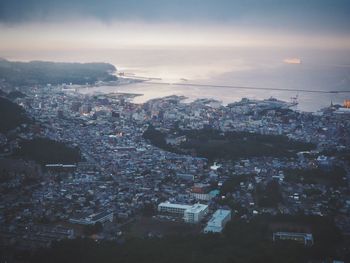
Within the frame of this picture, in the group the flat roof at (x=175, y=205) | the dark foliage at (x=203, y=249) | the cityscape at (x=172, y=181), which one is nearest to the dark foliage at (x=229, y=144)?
the cityscape at (x=172, y=181)

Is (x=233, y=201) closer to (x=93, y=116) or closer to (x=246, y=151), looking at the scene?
(x=246, y=151)

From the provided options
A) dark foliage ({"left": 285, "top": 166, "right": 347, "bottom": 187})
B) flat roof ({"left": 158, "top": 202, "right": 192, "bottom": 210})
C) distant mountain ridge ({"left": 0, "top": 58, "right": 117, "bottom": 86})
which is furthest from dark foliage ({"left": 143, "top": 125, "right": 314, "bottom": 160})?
distant mountain ridge ({"left": 0, "top": 58, "right": 117, "bottom": 86})

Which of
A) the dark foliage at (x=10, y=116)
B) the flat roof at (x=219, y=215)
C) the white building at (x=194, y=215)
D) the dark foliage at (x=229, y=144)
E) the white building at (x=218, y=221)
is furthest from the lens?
the dark foliage at (x=10, y=116)

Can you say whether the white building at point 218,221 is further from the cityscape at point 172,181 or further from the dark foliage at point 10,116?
the dark foliage at point 10,116

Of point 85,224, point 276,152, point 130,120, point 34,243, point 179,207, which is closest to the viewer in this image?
point 34,243

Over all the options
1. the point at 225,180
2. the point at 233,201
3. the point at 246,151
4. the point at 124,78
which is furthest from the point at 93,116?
the point at 124,78

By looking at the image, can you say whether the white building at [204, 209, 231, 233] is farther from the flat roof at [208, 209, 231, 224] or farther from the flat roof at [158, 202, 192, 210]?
the flat roof at [158, 202, 192, 210]

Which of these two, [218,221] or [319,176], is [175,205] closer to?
[218,221]
